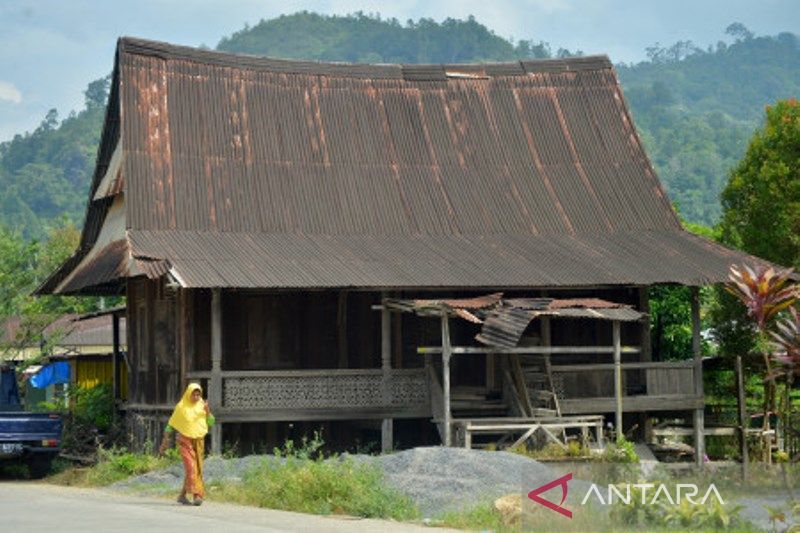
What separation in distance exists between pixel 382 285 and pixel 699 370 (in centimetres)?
642

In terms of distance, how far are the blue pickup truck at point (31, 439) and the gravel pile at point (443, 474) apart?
12.7 feet

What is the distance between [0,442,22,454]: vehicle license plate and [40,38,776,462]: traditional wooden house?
2946 millimetres

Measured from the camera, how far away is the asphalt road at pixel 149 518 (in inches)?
689

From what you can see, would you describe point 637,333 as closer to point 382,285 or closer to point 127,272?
point 382,285

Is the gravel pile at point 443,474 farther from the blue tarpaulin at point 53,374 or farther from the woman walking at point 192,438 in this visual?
the blue tarpaulin at point 53,374


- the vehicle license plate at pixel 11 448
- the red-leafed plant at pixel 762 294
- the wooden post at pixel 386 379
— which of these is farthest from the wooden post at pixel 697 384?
the vehicle license plate at pixel 11 448

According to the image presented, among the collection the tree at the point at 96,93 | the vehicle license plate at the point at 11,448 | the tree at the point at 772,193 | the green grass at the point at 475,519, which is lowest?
the green grass at the point at 475,519

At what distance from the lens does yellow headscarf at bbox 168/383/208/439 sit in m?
21.1

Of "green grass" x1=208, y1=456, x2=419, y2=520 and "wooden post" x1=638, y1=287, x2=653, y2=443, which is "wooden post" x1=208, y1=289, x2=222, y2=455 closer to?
"green grass" x1=208, y1=456, x2=419, y2=520

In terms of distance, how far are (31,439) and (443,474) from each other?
30.0 feet

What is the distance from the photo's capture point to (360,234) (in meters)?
30.1

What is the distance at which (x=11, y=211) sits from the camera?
155375mm

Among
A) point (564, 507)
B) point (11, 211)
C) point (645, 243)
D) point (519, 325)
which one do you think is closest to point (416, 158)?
point (645, 243)

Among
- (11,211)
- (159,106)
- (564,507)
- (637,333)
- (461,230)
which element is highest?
(11,211)
